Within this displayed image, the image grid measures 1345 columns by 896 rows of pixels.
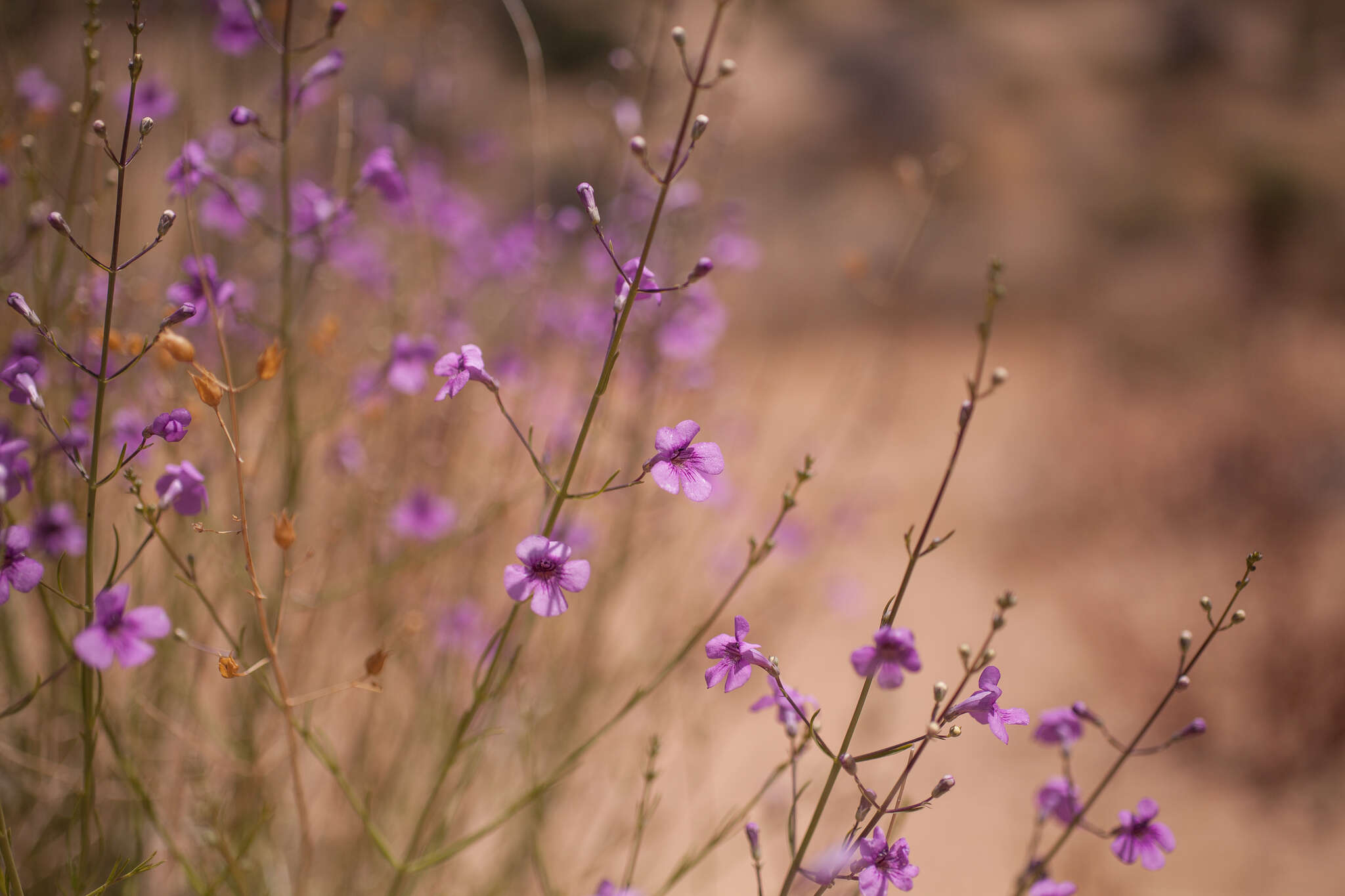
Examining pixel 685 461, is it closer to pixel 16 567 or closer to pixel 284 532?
pixel 284 532

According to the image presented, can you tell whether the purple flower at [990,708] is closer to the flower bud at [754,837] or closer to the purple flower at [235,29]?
the flower bud at [754,837]

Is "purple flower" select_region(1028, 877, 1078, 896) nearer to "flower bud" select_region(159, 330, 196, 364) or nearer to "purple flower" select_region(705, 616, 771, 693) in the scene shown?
"purple flower" select_region(705, 616, 771, 693)

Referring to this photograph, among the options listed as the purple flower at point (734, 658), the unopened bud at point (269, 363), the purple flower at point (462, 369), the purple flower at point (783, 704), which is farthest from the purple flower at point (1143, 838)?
the unopened bud at point (269, 363)

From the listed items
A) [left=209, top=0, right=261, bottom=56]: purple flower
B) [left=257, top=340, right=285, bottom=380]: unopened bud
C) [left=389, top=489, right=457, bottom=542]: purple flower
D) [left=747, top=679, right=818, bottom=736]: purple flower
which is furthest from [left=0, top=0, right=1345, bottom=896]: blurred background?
[left=747, top=679, right=818, bottom=736]: purple flower

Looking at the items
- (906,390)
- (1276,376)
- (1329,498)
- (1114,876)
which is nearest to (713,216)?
(1114,876)

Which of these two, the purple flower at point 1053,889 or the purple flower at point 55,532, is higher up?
the purple flower at point 55,532

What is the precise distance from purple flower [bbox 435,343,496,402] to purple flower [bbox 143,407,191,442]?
0.30 m

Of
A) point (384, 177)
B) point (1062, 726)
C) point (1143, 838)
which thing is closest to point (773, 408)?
point (384, 177)

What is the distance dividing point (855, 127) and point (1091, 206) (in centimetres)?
207

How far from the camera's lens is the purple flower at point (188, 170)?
52.6 inches

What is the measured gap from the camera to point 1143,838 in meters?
1.25

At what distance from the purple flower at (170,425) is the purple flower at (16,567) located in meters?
0.19

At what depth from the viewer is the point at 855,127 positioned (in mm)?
7414

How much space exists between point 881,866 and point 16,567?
1.07 meters
